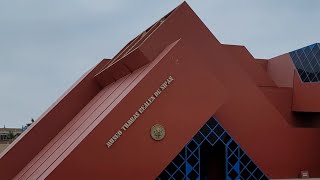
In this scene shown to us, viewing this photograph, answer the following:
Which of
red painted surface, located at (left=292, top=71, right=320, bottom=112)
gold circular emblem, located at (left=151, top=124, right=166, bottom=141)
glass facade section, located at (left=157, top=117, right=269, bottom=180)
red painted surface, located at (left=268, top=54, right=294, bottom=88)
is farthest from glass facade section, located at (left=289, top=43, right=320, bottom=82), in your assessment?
gold circular emblem, located at (left=151, top=124, right=166, bottom=141)

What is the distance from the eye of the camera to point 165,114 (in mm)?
11977

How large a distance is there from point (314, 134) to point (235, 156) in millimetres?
4512

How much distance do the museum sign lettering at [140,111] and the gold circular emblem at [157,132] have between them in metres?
0.57

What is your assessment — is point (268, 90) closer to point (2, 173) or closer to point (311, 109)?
point (311, 109)

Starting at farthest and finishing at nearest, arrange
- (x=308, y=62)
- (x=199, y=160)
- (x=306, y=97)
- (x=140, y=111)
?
(x=308, y=62), (x=306, y=97), (x=199, y=160), (x=140, y=111)

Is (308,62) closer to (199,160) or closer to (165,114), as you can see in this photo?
(199,160)

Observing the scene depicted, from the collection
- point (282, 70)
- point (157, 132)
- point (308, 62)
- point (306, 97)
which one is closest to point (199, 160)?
point (157, 132)

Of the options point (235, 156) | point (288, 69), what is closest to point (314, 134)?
point (235, 156)

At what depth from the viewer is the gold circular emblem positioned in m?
11.8

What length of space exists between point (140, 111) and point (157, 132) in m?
0.75

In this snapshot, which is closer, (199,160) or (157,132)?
(157,132)

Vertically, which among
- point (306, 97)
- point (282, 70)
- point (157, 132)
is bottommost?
point (157, 132)

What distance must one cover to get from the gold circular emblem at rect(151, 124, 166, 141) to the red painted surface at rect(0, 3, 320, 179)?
0.12 meters

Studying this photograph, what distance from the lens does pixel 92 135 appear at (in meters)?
11.2
